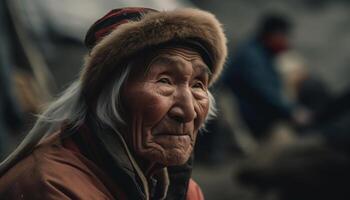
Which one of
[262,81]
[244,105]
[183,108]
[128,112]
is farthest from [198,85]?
[244,105]

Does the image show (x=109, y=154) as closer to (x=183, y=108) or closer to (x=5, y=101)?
(x=183, y=108)

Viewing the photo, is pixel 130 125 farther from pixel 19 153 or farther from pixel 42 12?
pixel 42 12

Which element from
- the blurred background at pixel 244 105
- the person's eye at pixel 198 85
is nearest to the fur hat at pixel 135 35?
the person's eye at pixel 198 85

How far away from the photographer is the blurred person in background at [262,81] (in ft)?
36.1

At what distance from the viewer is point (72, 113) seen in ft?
14.4

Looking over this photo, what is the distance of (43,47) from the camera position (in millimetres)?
12484

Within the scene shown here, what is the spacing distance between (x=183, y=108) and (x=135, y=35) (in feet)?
1.06

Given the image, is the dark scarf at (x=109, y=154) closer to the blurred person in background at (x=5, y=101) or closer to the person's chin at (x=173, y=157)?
the person's chin at (x=173, y=157)

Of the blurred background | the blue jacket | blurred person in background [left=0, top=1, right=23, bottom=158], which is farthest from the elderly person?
the blue jacket

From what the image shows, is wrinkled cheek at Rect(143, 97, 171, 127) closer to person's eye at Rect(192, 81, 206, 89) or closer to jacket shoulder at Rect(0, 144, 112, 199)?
person's eye at Rect(192, 81, 206, 89)

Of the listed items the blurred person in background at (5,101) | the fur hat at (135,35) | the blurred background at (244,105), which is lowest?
the blurred background at (244,105)

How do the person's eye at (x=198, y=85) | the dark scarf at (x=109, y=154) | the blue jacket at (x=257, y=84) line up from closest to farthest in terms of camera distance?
the dark scarf at (x=109, y=154) → the person's eye at (x=198, y=85) → the blue jacket at (x=257, y=84)

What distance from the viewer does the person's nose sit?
14.1 feet

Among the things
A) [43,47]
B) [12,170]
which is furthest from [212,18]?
[43,47]
